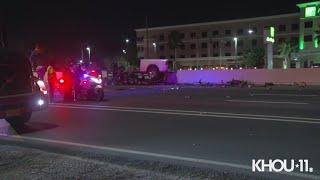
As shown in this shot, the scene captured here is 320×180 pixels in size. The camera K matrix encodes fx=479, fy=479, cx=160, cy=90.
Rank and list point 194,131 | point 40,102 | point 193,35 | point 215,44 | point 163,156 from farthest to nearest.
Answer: point 193,35
point 215,44
point 40,102
point 194,131
point 163,156

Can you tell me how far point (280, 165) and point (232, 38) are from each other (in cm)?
9689

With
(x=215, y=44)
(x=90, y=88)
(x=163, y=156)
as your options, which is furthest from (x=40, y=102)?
(x=215, y=44)

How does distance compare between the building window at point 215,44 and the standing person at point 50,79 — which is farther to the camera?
the building window at point 215,44

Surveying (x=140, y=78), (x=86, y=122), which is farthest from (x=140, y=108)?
(x=140, y=78)

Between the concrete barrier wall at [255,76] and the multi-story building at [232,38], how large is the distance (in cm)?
4446

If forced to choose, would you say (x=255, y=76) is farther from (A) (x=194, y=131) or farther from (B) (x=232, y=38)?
(B) (x=232, y=38)

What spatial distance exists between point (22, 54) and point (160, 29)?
103261mm

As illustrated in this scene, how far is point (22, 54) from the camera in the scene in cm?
1258

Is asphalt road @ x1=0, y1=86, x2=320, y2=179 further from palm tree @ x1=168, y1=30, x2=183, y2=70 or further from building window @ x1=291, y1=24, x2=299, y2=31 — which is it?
palm tree @ x1=168, y1=30, x2=183, y2=70

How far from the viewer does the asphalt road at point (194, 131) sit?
859 cm

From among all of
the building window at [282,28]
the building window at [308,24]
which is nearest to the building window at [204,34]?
the building window at [282,28]

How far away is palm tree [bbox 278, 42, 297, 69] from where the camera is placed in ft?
298

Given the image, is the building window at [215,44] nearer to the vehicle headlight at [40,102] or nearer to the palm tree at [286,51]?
the palm tree at [286,51]

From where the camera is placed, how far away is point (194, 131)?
37.3 feet
